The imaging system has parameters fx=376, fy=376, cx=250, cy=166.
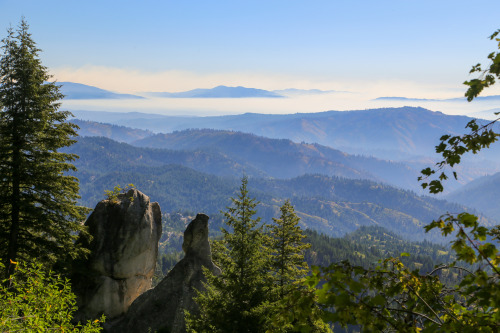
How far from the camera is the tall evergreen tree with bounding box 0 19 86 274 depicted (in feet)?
71.3

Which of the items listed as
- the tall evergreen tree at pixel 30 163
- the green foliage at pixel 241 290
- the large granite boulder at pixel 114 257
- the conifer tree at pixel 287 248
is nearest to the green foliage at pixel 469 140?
the green foliage at pixel 241 290

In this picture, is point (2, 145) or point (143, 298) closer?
point (2, 145)

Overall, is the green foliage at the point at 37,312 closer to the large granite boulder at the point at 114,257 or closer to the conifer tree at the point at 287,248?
the conifer tree at the point at 287,248

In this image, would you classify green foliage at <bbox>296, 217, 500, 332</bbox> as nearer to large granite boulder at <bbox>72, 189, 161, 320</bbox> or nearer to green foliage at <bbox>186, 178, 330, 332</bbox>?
green foliage at <bbox>186, 178, 330, 332</bbox>

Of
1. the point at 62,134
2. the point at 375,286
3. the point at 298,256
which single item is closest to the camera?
the point at 375,286

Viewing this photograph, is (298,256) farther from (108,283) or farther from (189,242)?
(108,283)

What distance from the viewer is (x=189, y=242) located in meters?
31.0

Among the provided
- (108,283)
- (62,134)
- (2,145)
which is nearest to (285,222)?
(108,283)

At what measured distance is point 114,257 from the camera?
28969 mm

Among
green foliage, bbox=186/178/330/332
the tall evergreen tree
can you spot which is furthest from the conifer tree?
the tall evergreen tree

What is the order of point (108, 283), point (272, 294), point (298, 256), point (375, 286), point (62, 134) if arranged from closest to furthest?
point (375, 286)
point (272, 294)
point (62, 134)
point (298, 256)
point (108, 283)

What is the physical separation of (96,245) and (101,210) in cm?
268

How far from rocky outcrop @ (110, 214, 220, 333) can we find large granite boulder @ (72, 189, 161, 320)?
1.46m

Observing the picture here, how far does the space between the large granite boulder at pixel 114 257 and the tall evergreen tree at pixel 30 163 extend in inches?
216
